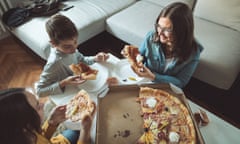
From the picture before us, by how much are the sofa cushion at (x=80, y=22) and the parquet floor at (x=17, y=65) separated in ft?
0.98

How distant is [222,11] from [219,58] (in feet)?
1.75

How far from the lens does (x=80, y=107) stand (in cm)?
101

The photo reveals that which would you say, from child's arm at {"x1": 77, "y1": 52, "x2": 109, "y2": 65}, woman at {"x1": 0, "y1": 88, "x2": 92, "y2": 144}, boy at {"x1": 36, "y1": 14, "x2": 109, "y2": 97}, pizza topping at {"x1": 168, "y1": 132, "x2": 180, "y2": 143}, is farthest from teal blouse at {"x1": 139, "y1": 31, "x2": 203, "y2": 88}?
woman at {"x1": 0, "y1": 88, "x2": 92, "y2": 144}

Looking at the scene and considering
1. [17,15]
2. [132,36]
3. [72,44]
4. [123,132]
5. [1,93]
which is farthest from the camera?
[17,15]

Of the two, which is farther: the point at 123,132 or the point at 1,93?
the point at 123,132

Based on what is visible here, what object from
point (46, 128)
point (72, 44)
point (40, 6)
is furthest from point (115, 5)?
point (46, 128)

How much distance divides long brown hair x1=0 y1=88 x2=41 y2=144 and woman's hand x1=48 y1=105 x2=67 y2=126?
28cm

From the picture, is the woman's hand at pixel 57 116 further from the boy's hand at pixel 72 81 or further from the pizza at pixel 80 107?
the boy's hand at pixel 72 81

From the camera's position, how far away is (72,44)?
1.19 m

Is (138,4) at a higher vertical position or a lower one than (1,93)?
lower

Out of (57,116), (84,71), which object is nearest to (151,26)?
(84,71)

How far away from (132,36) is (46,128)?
1147 millimetres

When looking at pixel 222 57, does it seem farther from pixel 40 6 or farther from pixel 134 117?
pixel 40 6

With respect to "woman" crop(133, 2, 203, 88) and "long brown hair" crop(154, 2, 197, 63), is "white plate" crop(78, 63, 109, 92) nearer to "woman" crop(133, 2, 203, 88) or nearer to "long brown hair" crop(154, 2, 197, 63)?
"woman" crop(133, 2, 203, 88)
